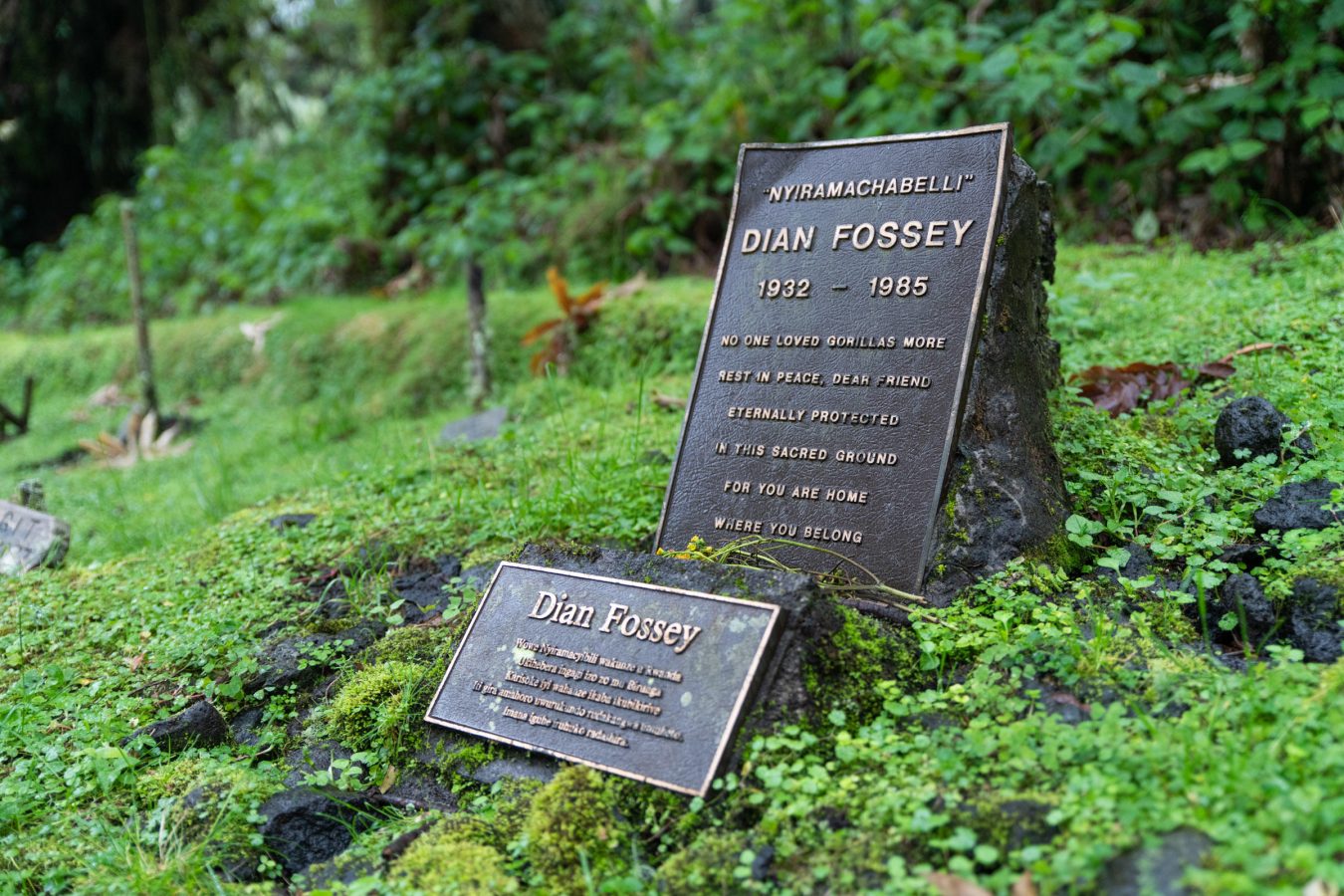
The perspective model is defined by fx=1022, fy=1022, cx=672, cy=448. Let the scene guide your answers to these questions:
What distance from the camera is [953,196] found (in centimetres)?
329

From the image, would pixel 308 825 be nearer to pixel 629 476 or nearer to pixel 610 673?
pixel 610 673

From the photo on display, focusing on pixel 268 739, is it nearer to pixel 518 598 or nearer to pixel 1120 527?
pixel 518 598

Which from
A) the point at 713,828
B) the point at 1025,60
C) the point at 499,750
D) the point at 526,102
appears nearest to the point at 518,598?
the point at 499,750

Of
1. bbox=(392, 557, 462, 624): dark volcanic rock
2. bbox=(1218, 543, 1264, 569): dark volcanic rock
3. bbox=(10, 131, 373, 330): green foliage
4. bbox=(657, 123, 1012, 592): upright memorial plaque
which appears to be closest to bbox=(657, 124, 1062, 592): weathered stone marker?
bbox=(657, 123, 1012, 592): upright memorial plaque

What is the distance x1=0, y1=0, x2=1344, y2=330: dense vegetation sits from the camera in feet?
20.4

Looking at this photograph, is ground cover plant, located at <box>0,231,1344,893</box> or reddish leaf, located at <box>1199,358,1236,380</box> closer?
ground cover plant, located at <box>0,231,1344,893</box>

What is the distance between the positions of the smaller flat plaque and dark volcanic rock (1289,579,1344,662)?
4.51 feet

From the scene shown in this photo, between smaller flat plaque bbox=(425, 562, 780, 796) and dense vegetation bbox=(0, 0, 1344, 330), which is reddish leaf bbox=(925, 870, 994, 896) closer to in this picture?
smaller flat plaque bbox=(425, 562, 780, 796)

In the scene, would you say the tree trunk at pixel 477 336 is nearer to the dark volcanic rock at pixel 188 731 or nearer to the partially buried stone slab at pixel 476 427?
the partially buried stone slab at pixel 476 427

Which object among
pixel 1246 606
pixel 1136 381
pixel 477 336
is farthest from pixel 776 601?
pixel 477 336

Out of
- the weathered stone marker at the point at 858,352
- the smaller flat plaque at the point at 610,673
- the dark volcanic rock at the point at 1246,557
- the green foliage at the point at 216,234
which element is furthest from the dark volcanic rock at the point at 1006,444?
the green foliage at the point at 216,234

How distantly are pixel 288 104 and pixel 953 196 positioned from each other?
1262cm

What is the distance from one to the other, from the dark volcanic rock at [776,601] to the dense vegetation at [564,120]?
172 inches

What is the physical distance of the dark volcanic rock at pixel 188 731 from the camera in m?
3.03
